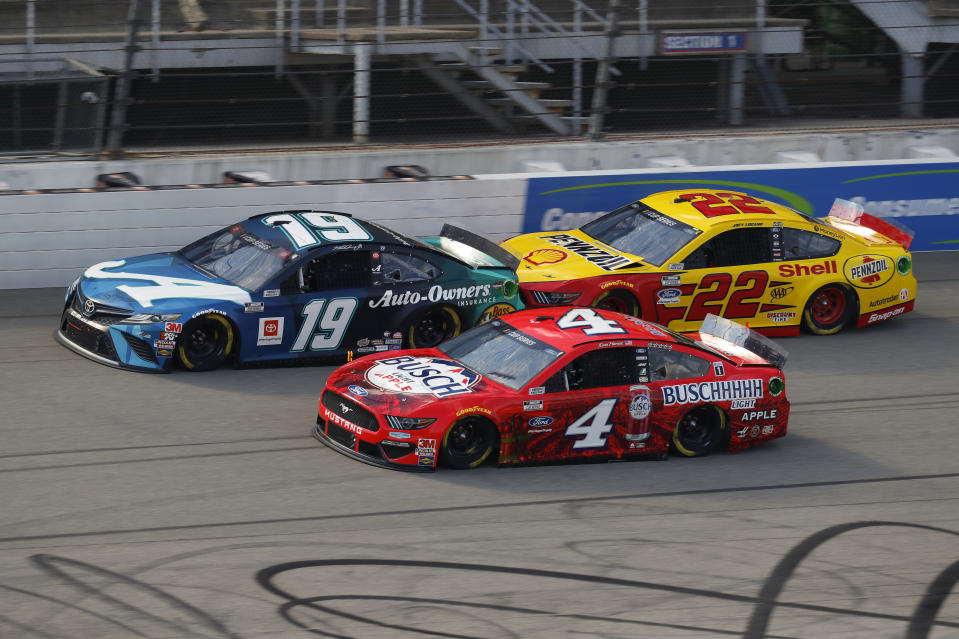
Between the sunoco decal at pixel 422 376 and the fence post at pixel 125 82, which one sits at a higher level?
the fence post at pixel 125 82

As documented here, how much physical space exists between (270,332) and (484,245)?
8.45 ft

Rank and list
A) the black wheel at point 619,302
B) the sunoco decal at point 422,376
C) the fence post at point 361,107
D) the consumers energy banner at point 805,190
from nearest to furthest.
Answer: the sunoco decal at point 422,376 → the black wheel at point 619,302 → the consumers energy banner at point 805,190 → the fence post at point 361,107

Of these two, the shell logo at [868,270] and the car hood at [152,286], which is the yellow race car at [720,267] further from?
the car hood at [152,286]

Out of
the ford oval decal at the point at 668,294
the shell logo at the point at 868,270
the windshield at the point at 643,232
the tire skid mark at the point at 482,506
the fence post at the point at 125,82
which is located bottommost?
the tire skid mark at the point at 482,506

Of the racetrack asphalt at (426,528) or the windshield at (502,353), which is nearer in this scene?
the racetrack asphalt at (426,528)

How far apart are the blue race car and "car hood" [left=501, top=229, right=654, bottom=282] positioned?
425 mm

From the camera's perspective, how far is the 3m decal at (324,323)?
37.4 ft

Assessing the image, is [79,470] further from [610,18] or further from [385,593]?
[610,18]

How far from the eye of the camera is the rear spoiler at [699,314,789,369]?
10.3m

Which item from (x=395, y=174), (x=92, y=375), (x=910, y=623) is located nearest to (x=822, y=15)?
(x=395, y=174)

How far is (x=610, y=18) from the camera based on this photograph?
52.5 ft

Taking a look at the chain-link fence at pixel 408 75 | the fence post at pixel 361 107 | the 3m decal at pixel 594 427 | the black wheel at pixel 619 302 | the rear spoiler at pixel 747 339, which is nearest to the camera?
the 3m decal at pixel 594 427

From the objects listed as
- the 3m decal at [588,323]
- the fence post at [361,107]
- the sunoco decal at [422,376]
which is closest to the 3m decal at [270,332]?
the sunoco decal at [422,376]

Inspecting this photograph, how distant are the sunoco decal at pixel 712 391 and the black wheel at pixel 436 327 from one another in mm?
3041
